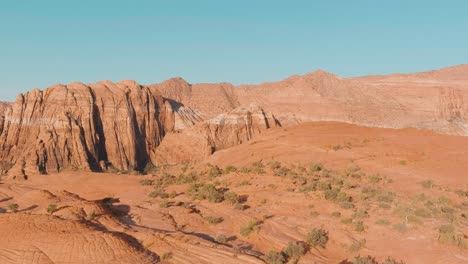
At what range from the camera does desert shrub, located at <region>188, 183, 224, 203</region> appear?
52.5ft

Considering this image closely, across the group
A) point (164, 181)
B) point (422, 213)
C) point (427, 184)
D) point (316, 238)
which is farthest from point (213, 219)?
point (427, 184)

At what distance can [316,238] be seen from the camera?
1142 cm

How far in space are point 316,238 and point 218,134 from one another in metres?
33.6

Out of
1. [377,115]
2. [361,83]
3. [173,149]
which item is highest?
[361,83]

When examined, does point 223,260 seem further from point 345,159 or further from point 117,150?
point 117,150

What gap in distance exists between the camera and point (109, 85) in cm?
4647

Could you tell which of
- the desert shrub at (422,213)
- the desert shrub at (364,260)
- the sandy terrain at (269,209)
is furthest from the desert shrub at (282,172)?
the desert shrub at (364,260)

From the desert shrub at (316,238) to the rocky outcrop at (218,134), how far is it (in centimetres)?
3192

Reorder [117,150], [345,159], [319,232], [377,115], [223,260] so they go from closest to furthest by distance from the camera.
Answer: [223,260]
[319,232]
[345,159]
[377,115]
[117,150]

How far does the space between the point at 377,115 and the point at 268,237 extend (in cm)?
3040

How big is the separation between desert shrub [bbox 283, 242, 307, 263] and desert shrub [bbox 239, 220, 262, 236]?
1.74 meters

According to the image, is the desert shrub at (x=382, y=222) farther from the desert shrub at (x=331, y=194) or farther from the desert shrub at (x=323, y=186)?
the desert shrub at (x=323, y=186)

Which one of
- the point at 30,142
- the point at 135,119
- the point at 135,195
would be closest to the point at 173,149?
the point at 135,119

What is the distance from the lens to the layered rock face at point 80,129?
3784 centimetres
